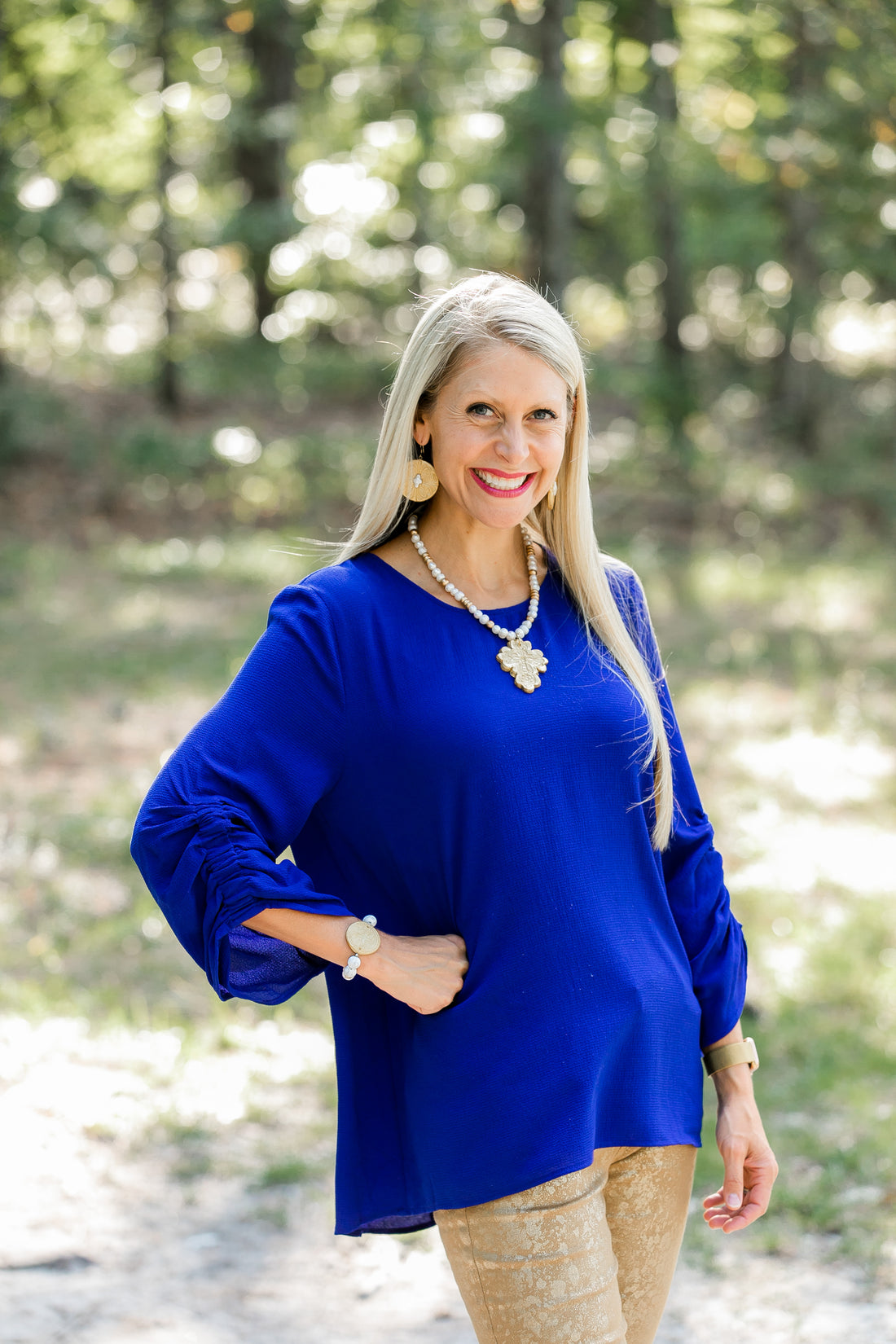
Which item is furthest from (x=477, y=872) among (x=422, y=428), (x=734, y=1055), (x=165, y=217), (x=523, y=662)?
(x=165, y=217)

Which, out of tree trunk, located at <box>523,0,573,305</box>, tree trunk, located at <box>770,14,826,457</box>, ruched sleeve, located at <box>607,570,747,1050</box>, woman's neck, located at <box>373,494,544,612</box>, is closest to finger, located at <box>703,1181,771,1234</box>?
ruched sleeve, located at <box>607,570,747,1050</box>

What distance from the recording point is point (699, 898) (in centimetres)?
233

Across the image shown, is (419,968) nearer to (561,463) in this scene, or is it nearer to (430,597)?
(430,597)

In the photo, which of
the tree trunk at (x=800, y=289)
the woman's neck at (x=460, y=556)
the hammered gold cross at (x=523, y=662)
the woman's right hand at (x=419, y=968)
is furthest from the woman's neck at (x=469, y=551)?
the tree trunk at (x=800, y=289)

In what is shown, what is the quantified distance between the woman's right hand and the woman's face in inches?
27.0

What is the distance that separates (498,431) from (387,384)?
10.7 metres

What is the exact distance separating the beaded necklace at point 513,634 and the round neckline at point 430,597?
0.04ft

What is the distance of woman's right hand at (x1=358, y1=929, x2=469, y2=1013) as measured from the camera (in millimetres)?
1944

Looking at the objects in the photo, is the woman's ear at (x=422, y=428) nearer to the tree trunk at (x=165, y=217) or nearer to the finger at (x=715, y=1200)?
the finger at (x=715, y=1200)

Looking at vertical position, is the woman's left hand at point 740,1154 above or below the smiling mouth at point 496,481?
below

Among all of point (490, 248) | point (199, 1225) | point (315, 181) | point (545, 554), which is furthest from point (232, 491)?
point (545, 554)

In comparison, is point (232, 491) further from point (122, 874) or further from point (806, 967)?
point (806, 967)

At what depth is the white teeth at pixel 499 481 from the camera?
2.17 m

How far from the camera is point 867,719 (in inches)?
340
